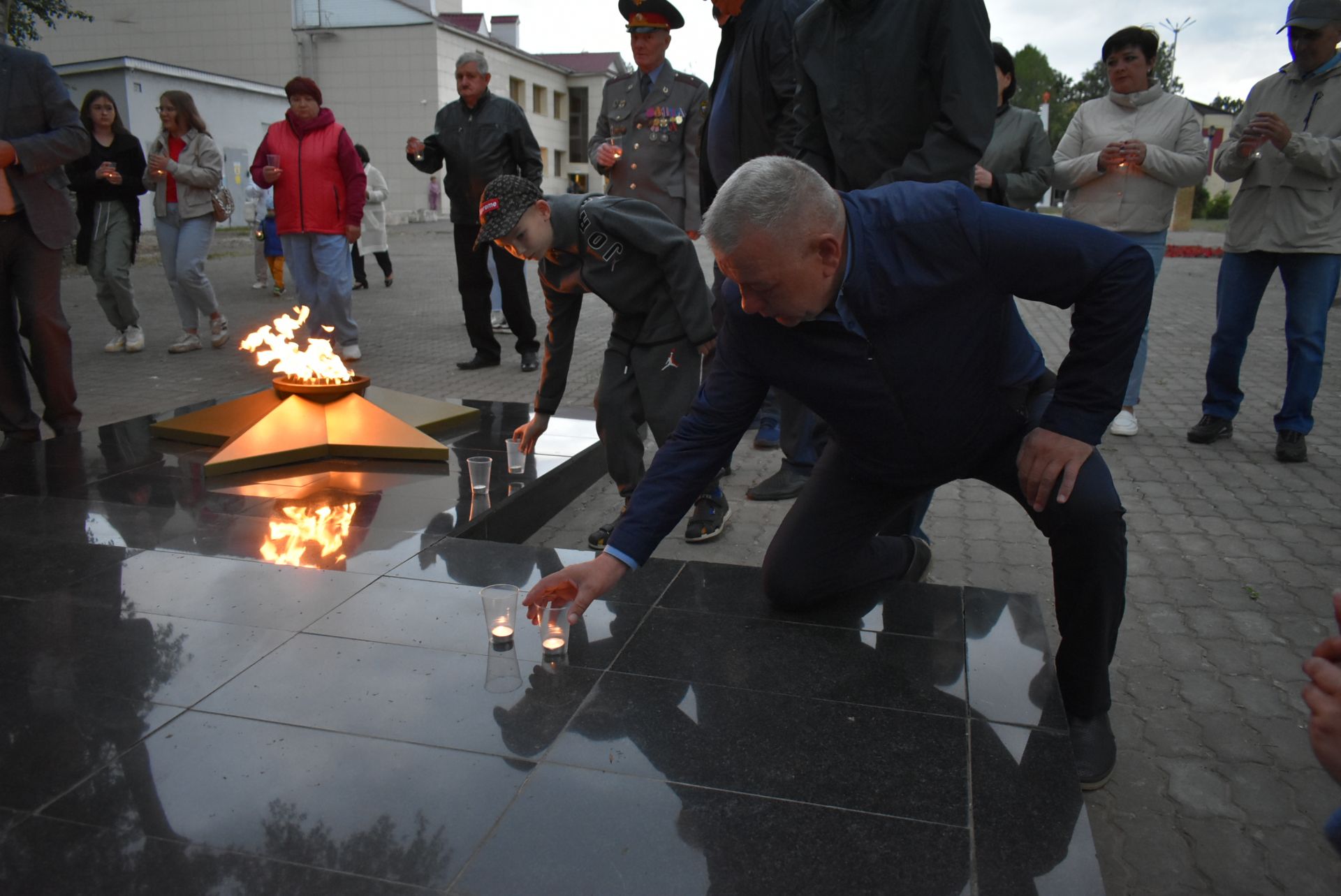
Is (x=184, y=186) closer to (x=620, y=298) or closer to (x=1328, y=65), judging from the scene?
(x=620, y=298)

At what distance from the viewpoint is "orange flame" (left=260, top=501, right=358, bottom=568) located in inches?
142

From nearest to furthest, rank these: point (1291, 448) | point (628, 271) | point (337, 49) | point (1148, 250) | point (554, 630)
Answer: point (554, 630) → point (628, 271) → point (1291, 448) → point (1148, 250) → point (337, 49)

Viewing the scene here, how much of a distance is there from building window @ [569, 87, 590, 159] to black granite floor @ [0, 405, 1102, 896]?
158 feet

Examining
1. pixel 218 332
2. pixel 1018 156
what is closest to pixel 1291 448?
pixel 1018 156

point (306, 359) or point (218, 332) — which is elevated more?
point (306, 359)

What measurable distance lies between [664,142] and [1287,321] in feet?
12.4

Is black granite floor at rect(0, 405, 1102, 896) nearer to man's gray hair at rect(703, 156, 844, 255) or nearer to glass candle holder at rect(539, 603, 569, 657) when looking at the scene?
glass candle holder at rect(539, 603, 569, 657)

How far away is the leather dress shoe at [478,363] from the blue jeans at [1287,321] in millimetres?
5481

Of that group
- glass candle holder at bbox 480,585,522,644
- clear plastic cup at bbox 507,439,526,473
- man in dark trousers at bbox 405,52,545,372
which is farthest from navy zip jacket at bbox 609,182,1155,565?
man in dark trousers at bbox 405,52,545,372

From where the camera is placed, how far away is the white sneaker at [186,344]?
902 centimetres

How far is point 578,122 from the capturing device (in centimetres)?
5009

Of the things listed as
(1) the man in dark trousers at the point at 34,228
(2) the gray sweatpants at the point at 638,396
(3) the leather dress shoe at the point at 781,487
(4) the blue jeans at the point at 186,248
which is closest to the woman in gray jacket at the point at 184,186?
(4) the blue jeans at the point at 186,248

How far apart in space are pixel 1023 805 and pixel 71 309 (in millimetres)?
12614

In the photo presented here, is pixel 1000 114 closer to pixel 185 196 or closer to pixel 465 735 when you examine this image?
pixel 465 735
